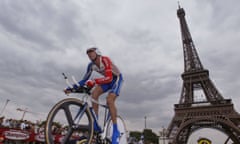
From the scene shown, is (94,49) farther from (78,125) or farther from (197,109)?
(197,109)

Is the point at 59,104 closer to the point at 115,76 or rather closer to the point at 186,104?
the point at 115,76

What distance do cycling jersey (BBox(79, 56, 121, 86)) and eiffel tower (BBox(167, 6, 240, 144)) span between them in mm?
40388

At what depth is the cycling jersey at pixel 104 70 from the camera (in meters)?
3.49

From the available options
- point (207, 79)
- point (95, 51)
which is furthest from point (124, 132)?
point (207, 79)

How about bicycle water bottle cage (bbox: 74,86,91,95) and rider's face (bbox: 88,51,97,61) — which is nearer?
bicycle water bottle cage (bbox: 74,86,91,95)

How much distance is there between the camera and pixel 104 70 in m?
3.83

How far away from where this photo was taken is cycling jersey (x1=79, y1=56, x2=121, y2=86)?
3489 mm

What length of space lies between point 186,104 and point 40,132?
4121 cm

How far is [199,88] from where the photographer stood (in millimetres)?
49938

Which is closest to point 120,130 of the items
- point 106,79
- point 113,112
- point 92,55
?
point 113,112

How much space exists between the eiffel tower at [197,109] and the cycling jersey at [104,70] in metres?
40.4

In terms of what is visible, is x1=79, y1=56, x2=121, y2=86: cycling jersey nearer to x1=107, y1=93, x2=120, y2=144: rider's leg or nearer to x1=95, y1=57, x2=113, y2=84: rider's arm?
x1=95, y1=57, x2=113, y2=84: rider's arm

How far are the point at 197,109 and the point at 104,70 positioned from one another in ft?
153

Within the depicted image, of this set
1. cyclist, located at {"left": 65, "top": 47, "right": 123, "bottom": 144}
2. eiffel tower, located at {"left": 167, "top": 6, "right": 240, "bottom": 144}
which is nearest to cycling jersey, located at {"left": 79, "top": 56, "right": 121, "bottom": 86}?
cyclist, located at {"left": 65, "top": 47, "right": 123, "bottom": 144}
